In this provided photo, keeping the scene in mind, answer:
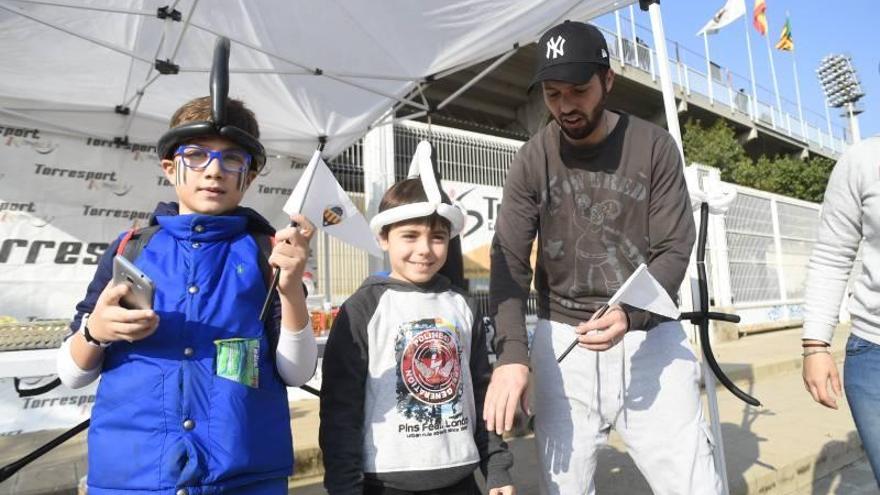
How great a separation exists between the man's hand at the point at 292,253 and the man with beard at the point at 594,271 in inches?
25.8

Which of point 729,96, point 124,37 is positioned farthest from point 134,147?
point 729,96

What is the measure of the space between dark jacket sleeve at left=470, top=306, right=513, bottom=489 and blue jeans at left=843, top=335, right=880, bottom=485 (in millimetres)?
1110

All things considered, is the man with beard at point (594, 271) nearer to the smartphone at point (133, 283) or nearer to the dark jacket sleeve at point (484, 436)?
the dark jacket sleeve at point (484, 436)

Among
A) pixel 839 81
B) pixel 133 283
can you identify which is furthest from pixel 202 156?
pixel 839 81

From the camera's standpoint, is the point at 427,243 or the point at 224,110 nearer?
the point at 224,110

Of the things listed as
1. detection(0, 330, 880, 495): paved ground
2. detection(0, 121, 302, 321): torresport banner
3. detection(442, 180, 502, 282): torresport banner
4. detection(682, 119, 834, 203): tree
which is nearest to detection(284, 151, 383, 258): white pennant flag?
detection(0, 330, 880, 495): paved ground

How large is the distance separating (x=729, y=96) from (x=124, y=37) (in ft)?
82.2

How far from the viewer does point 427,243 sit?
5.86 ft

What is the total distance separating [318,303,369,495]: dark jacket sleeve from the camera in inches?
60.9

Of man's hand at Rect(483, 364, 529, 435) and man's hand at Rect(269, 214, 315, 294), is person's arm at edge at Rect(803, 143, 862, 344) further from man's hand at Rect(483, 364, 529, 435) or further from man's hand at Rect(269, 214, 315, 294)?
man's hand at Rect(269, 214, 315, 294)

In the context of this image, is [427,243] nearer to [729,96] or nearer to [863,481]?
[863,481]

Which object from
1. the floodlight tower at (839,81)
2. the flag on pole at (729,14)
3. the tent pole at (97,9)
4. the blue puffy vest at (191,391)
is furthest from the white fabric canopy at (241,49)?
the floodlight tower at (839,81)

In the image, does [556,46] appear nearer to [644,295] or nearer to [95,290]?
[644,295]

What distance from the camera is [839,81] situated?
29.9 meters
